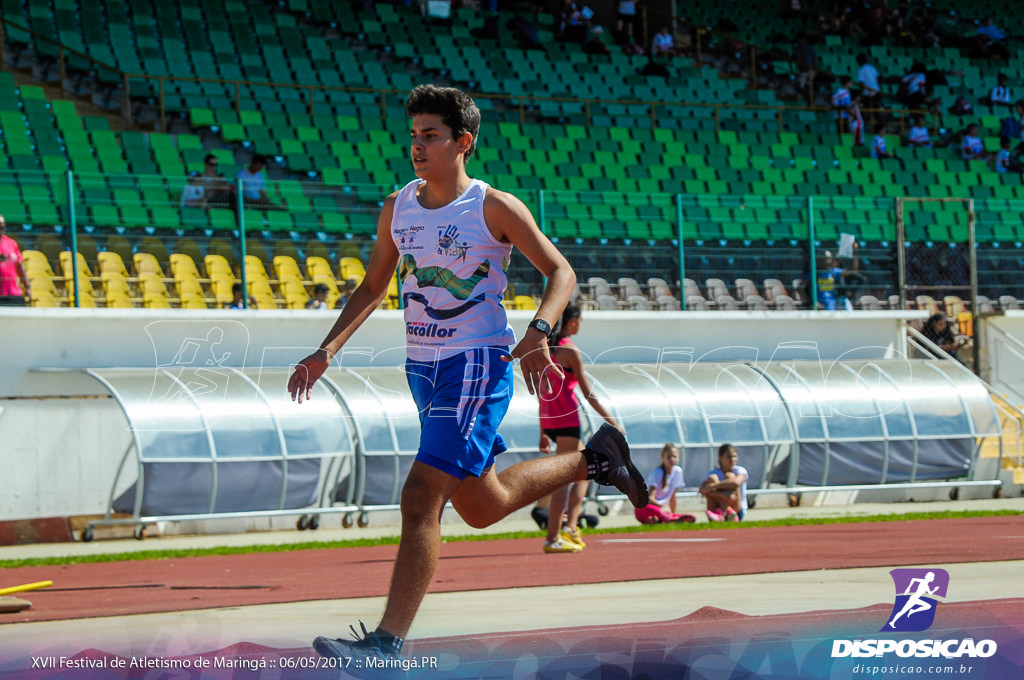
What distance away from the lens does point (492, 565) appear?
34.5ft

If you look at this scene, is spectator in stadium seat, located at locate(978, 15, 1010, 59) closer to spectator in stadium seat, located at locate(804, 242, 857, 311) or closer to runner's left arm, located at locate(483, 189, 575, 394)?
spectator in stadium seat, located at locate(804, 242, 857, 311)

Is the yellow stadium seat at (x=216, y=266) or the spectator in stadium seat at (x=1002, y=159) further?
the spectator in stadium seat at (x=1002, y=159)

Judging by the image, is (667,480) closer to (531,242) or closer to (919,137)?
(531,242)

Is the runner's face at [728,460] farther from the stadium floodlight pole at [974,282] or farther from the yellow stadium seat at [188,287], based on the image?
the stadium floodlight pole at [974,282]

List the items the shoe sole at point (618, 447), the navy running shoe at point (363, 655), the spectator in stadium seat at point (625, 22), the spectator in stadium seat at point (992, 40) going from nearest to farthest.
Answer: the navy running shoe at point (363, 655) < the shoe sole at point (618, 447) < the spectator in stadium seat at point (625, 22) < the spectator in stadium seat at point (992, 40)

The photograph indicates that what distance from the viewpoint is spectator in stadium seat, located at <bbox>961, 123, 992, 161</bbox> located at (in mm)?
32719

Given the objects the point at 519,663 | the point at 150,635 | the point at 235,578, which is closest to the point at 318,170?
the point at 235,578

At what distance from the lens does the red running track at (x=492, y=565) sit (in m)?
8.65

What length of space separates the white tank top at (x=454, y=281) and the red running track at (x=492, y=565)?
3.20 m

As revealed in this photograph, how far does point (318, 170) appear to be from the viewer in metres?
24.4

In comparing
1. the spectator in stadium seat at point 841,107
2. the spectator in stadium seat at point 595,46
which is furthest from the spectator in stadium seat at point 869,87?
the spectator in stadium seat at point 595,46

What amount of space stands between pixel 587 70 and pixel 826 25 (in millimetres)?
9707

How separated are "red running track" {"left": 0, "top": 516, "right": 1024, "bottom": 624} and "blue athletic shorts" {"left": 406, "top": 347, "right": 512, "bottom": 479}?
10.3ft

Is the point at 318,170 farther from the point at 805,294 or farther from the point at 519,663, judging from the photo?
the point at 519,663
